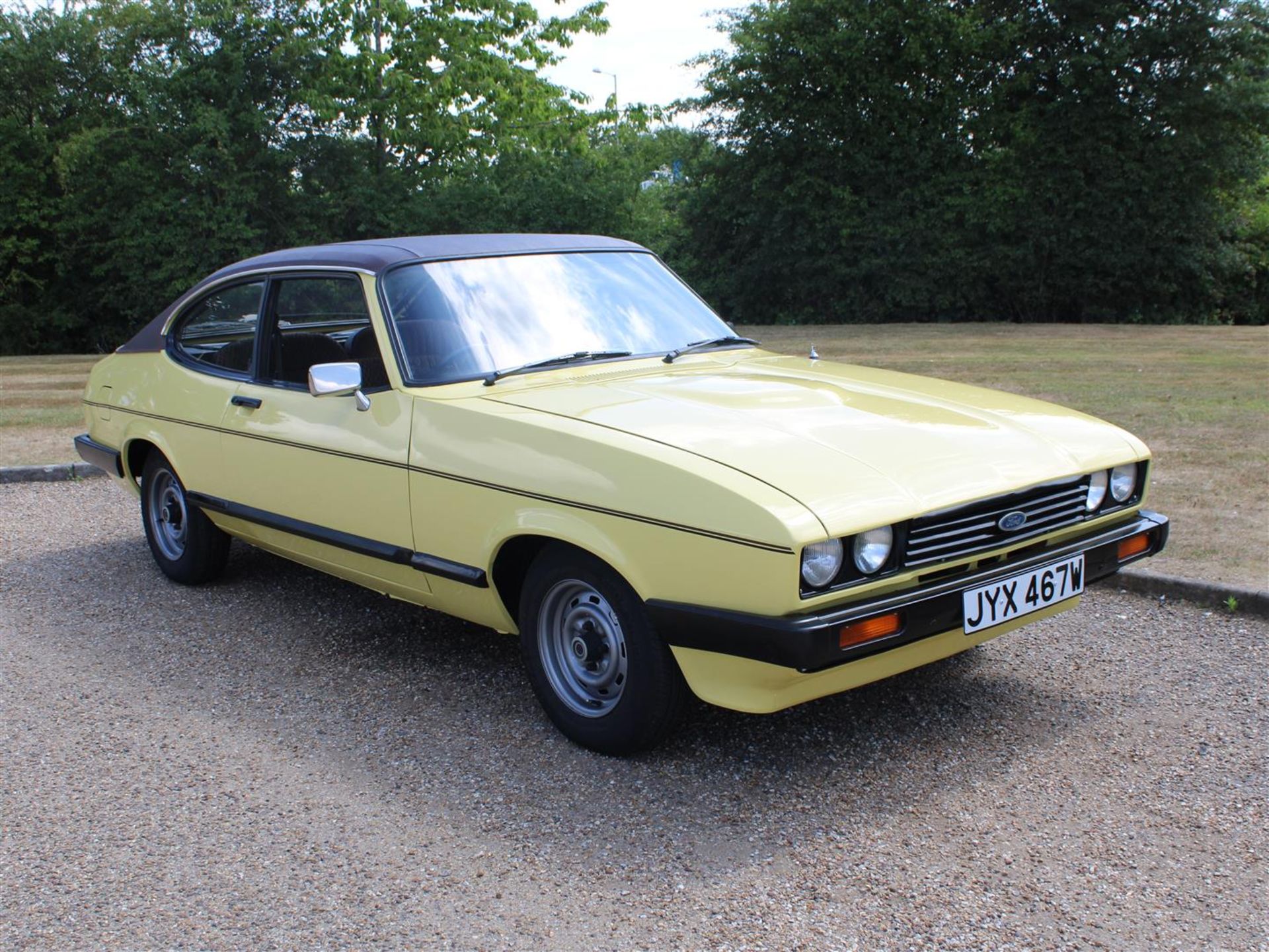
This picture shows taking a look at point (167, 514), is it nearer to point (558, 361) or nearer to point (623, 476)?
point (558, 361)

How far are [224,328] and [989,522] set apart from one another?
144 inches

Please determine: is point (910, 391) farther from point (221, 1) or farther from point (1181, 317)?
point (221, 1)

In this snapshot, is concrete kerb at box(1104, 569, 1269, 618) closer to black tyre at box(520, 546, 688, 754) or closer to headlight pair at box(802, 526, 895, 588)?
headlight pair at box(802, 526, 895, 588)

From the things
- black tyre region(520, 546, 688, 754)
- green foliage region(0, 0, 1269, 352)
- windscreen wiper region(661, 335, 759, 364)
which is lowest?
black tyre region(520, 546, 688, 754)

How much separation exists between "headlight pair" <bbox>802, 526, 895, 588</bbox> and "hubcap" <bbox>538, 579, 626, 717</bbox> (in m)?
0.70

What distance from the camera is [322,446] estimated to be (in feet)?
14.6

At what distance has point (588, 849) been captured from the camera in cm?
318

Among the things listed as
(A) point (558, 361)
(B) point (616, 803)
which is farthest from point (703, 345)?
(B) point (616, 803)

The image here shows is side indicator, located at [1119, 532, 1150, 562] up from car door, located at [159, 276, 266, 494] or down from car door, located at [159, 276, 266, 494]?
down

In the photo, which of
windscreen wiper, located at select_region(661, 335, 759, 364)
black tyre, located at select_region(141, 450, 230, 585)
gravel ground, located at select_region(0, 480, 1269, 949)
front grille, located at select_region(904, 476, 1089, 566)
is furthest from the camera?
black tyre, located at select_region(141, 450, 230, 585)

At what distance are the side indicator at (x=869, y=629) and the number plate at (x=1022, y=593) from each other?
0.28m

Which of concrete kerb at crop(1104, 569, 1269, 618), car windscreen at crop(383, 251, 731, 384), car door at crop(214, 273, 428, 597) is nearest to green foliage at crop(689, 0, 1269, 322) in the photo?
concrete kerb at crop(1104, 569, 1269, 618)

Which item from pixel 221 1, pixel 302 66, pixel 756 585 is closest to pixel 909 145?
pixel 302 66

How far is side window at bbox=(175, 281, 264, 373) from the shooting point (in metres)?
5.20
